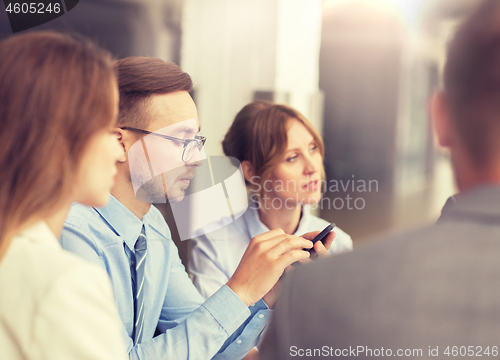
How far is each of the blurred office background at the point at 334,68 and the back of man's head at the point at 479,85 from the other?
670mm

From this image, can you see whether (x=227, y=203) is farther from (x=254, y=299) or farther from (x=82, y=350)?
(x=82, y=350)

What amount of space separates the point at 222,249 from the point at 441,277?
2.47 ft

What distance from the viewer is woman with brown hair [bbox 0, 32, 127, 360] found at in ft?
1.26

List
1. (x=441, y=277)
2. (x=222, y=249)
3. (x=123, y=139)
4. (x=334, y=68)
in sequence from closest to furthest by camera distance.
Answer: (x=441, y=277), (x=123, y=139), (x=222, y=249), (x=334, y=68)

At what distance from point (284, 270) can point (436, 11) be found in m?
0.98

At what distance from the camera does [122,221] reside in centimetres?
80

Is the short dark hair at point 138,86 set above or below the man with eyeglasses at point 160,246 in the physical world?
above

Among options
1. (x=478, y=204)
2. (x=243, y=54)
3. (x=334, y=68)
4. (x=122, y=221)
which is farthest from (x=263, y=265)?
(x=334, y=68)

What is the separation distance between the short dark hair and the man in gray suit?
58 centimetres

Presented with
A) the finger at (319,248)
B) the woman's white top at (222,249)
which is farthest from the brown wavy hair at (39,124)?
the woman's white top at (222,249)

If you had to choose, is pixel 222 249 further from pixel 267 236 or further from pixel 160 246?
pixel 267 236

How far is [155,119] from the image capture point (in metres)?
0.86

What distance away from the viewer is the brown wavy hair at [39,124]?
1.37 feet

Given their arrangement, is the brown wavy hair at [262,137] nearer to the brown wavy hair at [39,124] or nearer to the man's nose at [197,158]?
the man's nose at [197,158]
